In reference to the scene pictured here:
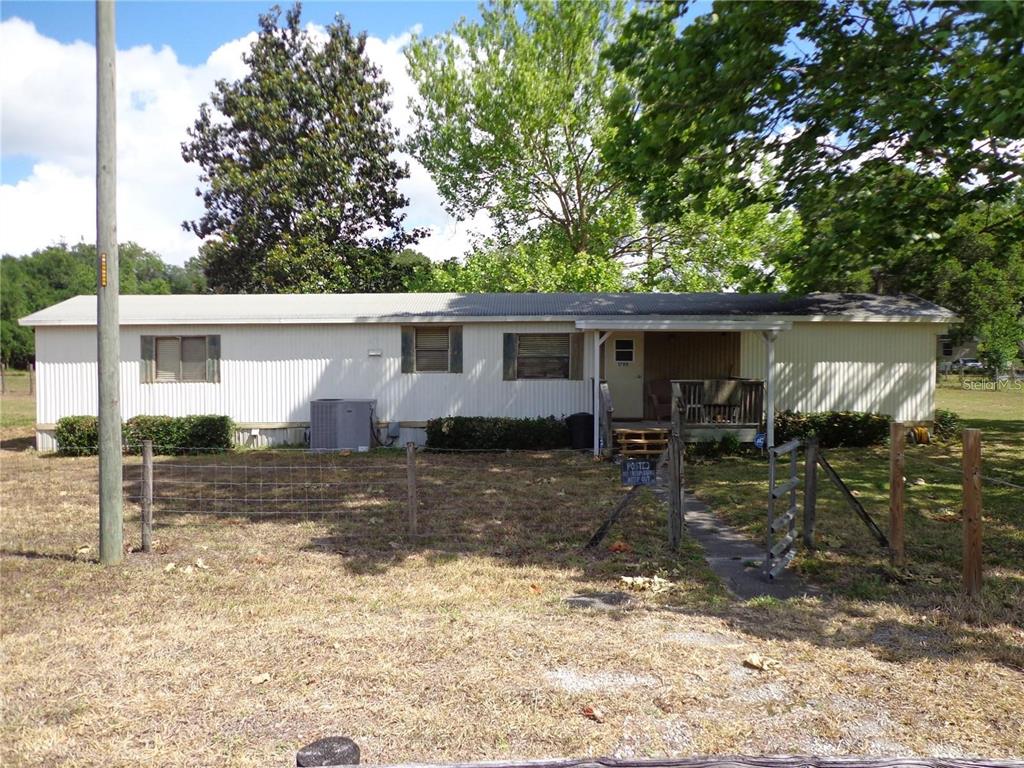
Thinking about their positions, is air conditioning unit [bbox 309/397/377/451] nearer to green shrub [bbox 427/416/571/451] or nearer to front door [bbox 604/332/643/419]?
green shrub [bbox 427/416/571/451]

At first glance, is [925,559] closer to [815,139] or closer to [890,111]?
[890,111]

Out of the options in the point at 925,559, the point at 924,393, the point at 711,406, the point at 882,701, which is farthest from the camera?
the point at 924,393

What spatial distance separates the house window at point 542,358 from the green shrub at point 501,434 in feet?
3.61

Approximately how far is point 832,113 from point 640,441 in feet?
21.9

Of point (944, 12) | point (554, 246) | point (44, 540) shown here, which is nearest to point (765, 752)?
point (44, 540)

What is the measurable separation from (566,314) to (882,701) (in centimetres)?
1185

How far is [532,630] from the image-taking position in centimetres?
520

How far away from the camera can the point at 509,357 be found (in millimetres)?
15773

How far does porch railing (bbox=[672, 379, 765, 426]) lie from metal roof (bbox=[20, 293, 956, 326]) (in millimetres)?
1486

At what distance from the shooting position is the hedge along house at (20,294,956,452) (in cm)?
1565

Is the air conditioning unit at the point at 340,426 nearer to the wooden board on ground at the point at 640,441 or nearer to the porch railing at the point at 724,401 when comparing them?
the wooden board on ground at the point at 640,441

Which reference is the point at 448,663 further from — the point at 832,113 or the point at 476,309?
the point at 476,309

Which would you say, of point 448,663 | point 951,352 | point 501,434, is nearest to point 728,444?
point 501,434

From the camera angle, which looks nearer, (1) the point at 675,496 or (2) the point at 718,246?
(1) the point at 675,496
